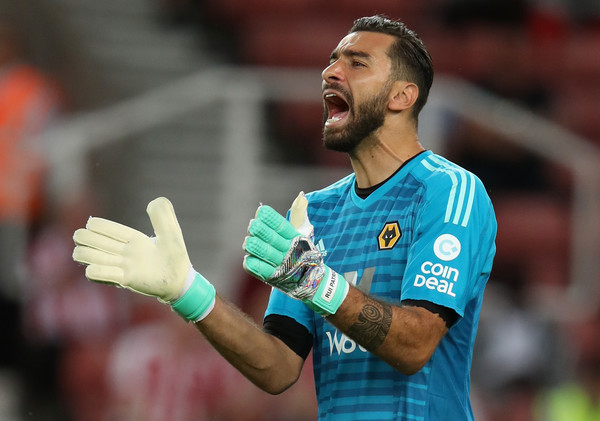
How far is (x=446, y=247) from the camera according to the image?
139 inches

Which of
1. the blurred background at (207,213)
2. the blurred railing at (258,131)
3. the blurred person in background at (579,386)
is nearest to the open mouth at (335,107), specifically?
the blurred background at (207,213)

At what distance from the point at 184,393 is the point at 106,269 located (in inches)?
167

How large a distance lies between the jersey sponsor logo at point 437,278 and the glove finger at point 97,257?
89 centimetres

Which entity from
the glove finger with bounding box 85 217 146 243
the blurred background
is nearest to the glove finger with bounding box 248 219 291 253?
the glove finger with bounding box 85 217 146 243

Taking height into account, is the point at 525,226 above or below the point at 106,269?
above

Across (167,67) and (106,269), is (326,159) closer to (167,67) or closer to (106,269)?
(167,67)

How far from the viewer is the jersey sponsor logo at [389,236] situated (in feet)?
12.2

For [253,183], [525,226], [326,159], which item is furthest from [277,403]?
[525,226]

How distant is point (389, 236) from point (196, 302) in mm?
668

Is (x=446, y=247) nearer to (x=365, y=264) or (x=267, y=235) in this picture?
(x=365, y=264)

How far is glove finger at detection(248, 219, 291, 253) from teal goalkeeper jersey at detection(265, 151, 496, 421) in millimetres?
452

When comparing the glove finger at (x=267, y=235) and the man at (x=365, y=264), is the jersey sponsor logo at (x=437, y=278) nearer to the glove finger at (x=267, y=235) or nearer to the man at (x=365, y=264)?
the man at (x=365, y=264)

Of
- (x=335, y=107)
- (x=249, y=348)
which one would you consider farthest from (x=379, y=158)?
(x=249, y=348)

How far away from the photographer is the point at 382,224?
3.79m
